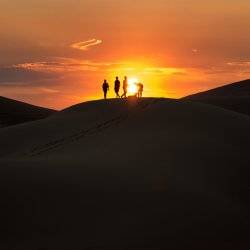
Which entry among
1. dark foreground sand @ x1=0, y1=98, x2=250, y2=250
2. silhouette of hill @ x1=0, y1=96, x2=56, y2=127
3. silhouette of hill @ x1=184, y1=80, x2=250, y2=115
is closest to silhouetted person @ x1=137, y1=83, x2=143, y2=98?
dark foreground sand @ x1=0, y1=98, x2=250, y2=250

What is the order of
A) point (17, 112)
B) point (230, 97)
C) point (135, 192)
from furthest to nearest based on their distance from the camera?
point (17, 112) < point (230, 97) < point (135, 192)

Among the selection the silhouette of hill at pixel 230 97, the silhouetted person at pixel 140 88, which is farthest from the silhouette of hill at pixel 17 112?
the silhouetted person at pixel 140 88

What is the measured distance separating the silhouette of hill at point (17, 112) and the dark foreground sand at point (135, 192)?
3837 cm

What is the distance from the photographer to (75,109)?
30328 mm

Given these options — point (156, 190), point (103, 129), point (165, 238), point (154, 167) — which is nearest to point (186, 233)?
point (165, 238)

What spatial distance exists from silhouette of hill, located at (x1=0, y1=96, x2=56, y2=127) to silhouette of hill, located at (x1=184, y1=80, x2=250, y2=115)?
17.1 meters

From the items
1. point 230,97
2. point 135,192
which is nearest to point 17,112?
point 230,97

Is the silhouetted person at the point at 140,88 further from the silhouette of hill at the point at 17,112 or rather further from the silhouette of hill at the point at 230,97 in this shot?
the silhouette of hill at the point at 17,112

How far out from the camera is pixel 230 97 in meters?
50.1

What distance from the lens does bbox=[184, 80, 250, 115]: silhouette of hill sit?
4603 cm

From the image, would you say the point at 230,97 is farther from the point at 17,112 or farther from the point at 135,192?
the point at 135,192

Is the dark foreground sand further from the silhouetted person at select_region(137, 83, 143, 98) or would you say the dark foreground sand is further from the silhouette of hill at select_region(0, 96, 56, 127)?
the silhouette of hill at select_region(0, 96, 56, 127)

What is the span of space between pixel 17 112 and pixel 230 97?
2688 centimetres

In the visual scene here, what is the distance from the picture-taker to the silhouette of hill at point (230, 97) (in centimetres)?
4603
